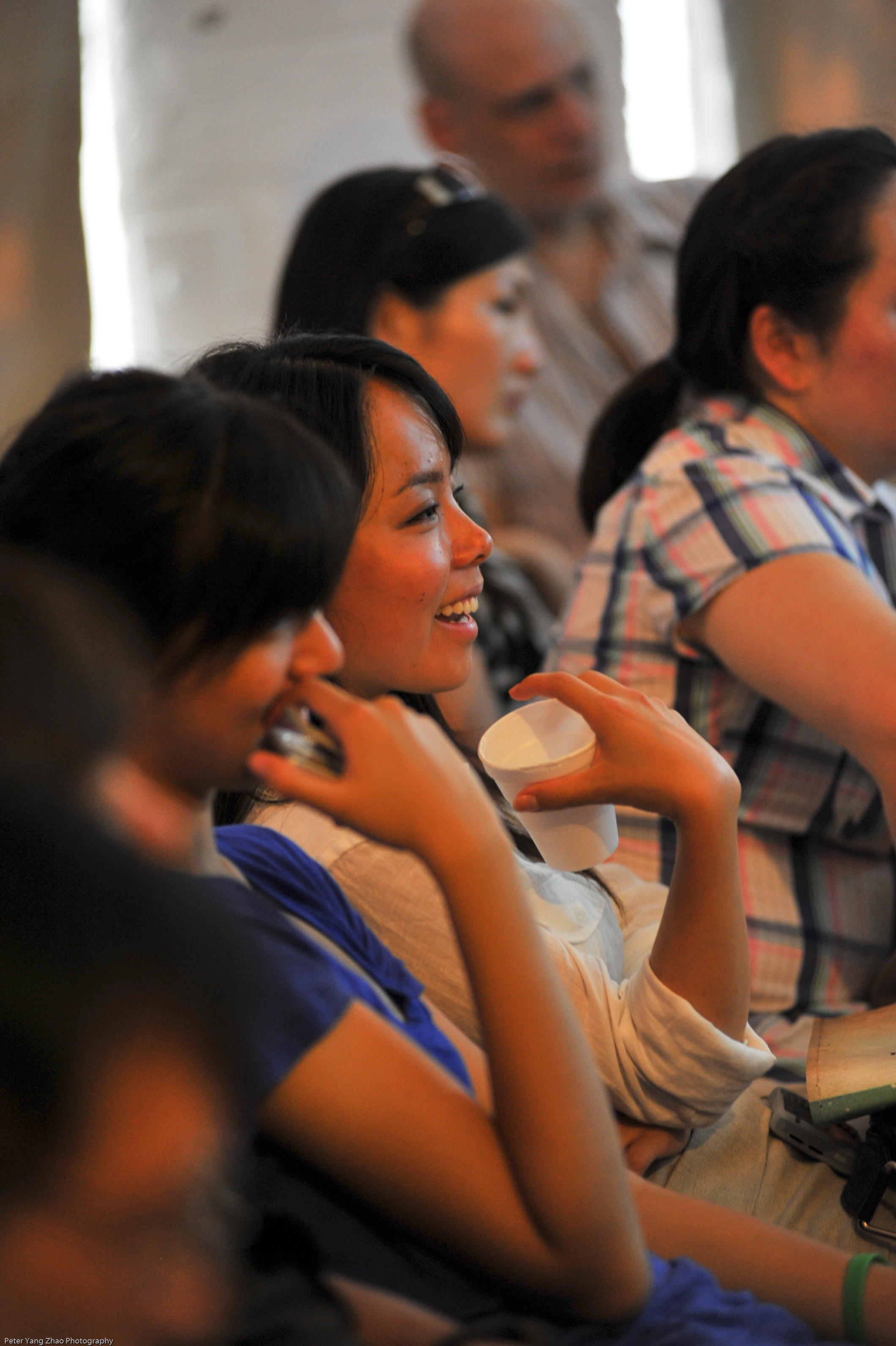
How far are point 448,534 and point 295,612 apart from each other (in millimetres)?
381

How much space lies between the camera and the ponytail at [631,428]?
1.67 meters

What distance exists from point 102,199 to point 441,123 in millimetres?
892

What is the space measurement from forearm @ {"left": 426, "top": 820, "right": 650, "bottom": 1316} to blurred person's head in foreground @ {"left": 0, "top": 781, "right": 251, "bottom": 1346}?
0.17m

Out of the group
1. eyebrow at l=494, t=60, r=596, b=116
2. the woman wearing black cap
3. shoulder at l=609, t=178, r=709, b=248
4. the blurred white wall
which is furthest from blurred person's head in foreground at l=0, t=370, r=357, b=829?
eyebrow at l=494, t=60, r=596, b=116

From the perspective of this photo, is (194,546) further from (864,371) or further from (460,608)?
(864,371)

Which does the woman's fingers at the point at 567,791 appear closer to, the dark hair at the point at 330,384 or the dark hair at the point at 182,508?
the dark hair at the point at 330,384

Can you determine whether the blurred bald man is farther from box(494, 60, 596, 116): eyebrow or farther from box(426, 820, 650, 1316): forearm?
box(426, 820, 650, 1316): forearm

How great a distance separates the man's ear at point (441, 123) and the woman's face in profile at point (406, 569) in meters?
2.30

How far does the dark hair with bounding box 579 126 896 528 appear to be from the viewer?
55.0 inches

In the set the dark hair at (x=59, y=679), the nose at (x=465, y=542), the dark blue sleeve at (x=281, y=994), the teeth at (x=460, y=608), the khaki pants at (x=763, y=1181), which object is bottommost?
the khaki pants at (x=763, y=1181)

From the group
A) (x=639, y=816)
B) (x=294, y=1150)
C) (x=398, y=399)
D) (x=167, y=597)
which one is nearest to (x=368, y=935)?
(x=294, y=1150)

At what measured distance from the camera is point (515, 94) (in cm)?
304

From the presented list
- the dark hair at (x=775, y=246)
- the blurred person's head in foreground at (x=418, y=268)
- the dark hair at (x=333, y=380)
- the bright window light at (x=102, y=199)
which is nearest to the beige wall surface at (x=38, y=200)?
the bright window light at (x=102, y=199)

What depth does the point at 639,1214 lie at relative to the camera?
840mm
